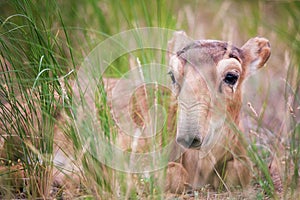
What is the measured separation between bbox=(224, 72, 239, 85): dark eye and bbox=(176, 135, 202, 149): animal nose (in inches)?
20.6

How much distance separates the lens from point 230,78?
407cm

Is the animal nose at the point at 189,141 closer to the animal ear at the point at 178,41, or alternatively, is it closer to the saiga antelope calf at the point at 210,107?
the saiga antelope calf at the point at 210,107

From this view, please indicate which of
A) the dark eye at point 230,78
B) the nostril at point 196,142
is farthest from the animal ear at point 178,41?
the nostril at point 196,142

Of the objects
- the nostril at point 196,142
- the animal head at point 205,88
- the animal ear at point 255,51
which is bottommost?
the nostril at point 196,142

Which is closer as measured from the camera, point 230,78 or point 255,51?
point 230,78

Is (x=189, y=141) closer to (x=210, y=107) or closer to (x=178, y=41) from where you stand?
(x=210, y=107)

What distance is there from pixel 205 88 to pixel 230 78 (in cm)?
24

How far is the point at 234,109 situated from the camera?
4195 mm

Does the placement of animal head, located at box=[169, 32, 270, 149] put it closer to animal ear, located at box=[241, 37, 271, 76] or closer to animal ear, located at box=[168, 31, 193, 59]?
animal ear, located at box=[241, 37, 271, 76]

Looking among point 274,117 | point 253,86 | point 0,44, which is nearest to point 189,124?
point 0,44

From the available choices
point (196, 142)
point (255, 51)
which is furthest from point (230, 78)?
point (196, 142)

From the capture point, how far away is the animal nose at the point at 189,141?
368cm

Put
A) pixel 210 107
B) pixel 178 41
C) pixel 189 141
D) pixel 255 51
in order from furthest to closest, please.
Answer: pixel 178 41
pixel 255 51
pixel 210 107
pixel 189 141

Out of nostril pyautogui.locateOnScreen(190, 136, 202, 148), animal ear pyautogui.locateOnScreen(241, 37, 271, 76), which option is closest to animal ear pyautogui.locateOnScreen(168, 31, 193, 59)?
animal ear pyautogui.locateOnScreen(241, 37, 271, 76)
